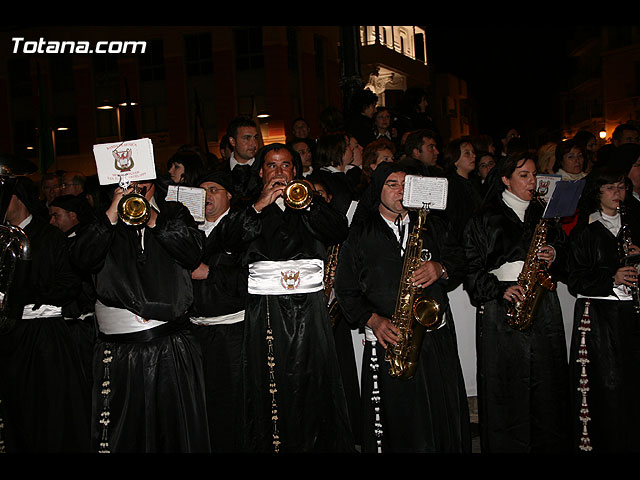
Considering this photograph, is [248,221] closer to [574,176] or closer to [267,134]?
[574,176]

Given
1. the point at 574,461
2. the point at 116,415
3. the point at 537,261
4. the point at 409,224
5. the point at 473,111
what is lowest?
the point at 574,461

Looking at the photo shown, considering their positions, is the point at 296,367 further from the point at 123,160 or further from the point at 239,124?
the point at 239,124

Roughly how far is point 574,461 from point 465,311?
2.20 m

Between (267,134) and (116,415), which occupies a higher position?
(267,134)

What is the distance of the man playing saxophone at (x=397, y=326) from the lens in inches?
199

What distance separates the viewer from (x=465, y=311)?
6.95 m

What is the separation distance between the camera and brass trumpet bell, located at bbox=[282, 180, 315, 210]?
5.12m

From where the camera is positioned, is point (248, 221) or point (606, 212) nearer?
point (248, 221)

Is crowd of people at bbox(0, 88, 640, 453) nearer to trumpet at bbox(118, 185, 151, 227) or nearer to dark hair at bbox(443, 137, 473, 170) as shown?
trumpet at bbox(118, 185, 151, 227)

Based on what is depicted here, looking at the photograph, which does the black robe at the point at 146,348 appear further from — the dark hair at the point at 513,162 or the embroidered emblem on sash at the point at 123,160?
the dark hair at the point at 513,162

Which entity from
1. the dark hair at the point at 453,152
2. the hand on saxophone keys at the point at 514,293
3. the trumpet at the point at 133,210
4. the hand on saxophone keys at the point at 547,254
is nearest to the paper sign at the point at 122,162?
the trumpet at the point at 133,210

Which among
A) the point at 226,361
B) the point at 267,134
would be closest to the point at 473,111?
the point at 267,134

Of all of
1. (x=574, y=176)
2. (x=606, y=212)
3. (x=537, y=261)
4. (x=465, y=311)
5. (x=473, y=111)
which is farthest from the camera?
(x=473, y=111)
